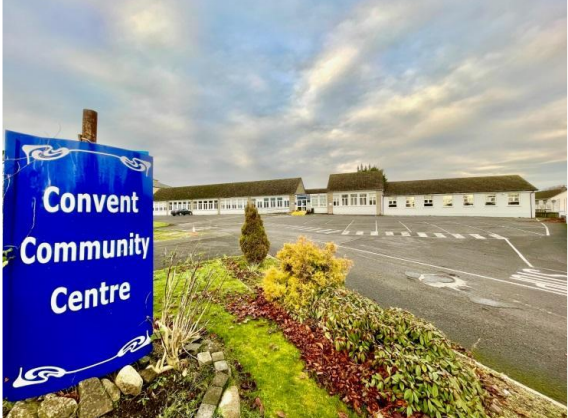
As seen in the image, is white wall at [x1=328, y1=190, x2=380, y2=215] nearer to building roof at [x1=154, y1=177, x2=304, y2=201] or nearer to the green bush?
building roof at [x1=154, y1=177, x2=304, y2=201]

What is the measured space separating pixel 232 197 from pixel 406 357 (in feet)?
161

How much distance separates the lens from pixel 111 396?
2275 mm

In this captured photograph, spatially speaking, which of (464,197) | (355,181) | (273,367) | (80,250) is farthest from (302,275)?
(464,197)

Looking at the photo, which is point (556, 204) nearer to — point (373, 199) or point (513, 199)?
point (513, 199)

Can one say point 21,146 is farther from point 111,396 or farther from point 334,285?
point 334,285

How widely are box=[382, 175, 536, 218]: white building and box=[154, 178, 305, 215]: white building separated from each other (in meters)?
18.2

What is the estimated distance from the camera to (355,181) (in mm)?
42469

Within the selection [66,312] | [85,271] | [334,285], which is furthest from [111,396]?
[334,285]

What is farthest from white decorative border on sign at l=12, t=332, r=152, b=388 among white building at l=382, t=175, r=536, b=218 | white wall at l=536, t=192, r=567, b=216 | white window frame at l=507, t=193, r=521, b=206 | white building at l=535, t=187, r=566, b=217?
white wall at l=536, t=192, r=567, b=216

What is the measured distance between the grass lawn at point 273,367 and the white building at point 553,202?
177 ft

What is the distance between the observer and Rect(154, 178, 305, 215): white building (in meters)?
47.2

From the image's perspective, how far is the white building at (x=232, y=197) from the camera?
1858 inches

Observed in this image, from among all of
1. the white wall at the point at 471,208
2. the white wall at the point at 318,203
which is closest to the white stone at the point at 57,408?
the white wall at the point at 471,208

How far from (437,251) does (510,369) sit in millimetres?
9135
